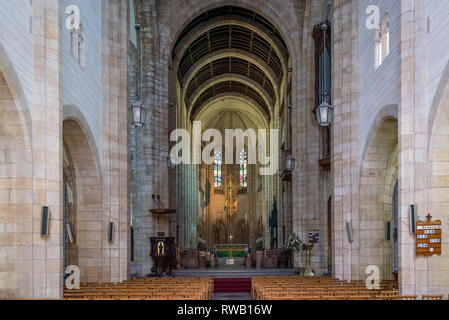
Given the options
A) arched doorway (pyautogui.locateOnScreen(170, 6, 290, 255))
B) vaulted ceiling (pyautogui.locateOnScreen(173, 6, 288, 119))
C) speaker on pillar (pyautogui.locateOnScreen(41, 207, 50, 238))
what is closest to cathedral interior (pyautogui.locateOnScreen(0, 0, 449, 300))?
speaker on pillar (pyautogui.locateOnScreen(41, 207, 50, 238))

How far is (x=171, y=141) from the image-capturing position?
27750 mm

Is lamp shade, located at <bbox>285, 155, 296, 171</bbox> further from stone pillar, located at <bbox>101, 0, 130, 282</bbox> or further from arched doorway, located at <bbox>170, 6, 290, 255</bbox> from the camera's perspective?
stone pillar, located at <bbox>101, 0, 130, 282</bbox>

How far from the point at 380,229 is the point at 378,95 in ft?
11.9

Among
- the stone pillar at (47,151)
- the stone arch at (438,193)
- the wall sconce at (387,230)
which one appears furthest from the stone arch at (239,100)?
the stone arch at (438,193)

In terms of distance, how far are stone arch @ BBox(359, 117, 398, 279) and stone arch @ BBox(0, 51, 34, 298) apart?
8361mm

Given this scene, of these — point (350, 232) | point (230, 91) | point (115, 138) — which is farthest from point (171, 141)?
point (230, 91)

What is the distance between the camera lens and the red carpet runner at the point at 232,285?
62.8ft

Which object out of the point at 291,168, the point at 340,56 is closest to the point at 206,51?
the point at 291,168

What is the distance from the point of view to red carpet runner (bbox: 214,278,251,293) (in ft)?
62.8

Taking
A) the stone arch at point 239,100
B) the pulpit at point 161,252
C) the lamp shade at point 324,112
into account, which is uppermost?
the stone arch at point 239,100

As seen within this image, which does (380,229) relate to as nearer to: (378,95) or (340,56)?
(378,95)

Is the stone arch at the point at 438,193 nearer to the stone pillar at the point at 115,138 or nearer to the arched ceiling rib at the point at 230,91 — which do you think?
the stone pillar at the point at 115,138

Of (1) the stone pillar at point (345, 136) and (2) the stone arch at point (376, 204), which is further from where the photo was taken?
(1) the stone pillar at point (345, 136)
